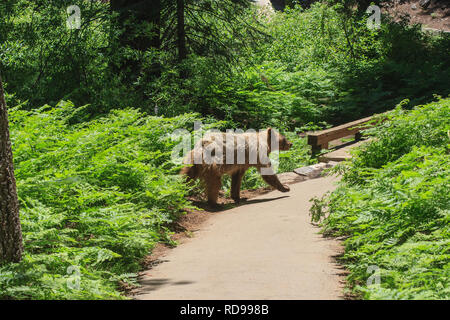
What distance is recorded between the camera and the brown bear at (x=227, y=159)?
32.6 feet

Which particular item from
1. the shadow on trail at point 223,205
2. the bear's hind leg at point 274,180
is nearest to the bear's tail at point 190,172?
the shadow on trail at point 223,205

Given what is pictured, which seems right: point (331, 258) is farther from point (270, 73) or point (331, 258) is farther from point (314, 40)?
point (314, 40)

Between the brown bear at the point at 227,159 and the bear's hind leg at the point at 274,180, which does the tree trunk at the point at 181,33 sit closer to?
the brown bear at the point at 227,159

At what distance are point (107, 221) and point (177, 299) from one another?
1.89 meters

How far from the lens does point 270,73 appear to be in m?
18.6

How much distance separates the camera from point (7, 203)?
4.86 m

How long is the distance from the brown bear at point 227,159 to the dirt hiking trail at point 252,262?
999 mm

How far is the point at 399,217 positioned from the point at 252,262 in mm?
1689

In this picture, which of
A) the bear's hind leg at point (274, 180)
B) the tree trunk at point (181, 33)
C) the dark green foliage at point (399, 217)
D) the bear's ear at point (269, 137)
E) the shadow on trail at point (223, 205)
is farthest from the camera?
the tree trunk at point (181, 33)

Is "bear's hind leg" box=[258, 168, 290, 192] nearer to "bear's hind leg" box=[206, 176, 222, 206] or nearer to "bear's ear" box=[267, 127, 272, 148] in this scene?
"bear's ear" box=[267, 127, 272, 148]

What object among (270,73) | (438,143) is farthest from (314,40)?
(438,143)

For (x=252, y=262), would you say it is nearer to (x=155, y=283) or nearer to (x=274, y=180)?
(x=155, y=283)

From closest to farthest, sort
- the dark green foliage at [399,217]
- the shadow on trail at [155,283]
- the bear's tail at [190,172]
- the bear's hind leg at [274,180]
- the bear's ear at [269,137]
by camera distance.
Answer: the dark green foliage at [399,217] < the shadow on trail at [155,283] < the bear's tail at [190,172] < the bear's hind leg at [274,180] < the bear's ear at [269,137]
